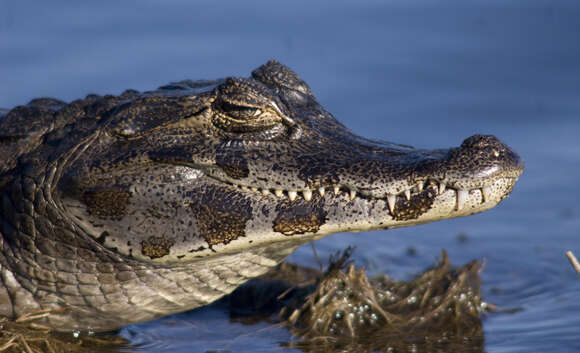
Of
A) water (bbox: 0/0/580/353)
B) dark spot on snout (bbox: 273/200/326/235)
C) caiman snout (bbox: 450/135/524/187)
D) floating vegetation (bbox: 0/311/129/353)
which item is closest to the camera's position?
caiman snout (bbox: 450/135/524/187)

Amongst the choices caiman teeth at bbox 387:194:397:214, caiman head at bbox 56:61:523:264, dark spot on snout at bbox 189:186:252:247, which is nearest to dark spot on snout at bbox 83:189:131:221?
caiman head at bbox 56:61:523:264

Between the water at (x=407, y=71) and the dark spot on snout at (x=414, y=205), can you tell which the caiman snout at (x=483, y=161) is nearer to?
the dark spot on snout at (x=414, y=205)

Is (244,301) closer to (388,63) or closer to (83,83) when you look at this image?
(83,83)

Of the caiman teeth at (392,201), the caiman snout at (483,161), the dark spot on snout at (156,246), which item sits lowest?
the dark spot on snout at (156,246)

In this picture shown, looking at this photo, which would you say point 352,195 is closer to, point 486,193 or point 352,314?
point 486,193

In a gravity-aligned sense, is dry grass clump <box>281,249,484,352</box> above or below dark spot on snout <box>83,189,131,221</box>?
below

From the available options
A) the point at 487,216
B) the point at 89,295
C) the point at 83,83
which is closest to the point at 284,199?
the point at 89,295

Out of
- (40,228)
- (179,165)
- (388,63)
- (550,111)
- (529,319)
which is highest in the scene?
(388,63)

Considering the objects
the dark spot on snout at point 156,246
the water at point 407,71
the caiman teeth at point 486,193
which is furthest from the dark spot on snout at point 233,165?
the water at point 407,71

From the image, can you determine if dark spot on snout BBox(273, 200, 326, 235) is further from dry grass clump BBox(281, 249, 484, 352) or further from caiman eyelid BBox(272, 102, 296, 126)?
dry grass clump BBox(281, 249, 484, 352)
